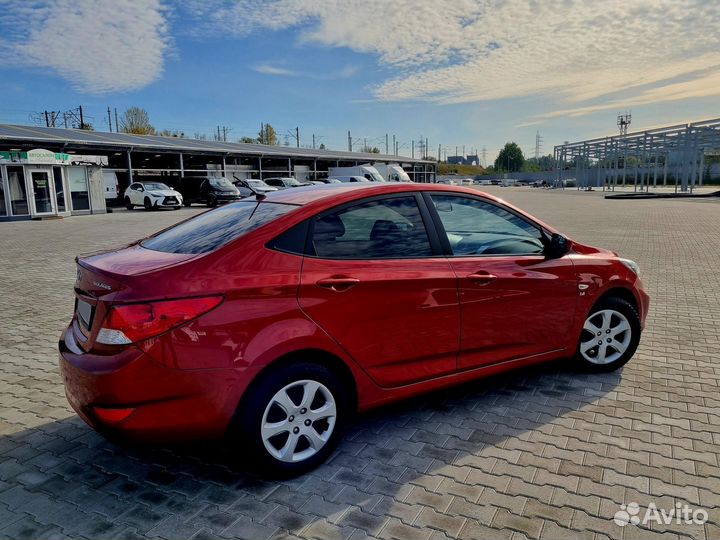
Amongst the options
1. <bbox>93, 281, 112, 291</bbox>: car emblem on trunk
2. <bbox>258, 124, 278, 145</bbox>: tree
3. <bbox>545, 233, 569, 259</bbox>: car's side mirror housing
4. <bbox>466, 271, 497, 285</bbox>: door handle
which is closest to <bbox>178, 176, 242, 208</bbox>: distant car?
<bbox>545, 233, 569, 259</bbox>: car's side mirror housing

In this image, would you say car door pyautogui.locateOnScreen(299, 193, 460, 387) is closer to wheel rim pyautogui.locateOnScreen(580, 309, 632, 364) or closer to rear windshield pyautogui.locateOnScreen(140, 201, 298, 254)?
rear windshield pyautogui.locateOnScreen(140, 201, 298, 254)

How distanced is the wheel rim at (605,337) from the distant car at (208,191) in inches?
1097

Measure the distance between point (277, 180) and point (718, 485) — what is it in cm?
3642

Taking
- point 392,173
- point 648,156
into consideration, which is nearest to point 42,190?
point 392,173

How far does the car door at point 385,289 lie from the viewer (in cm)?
300

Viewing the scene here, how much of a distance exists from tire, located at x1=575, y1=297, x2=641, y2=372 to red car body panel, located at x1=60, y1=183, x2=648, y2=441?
0.53 meters

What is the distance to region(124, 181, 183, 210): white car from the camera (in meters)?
30.5

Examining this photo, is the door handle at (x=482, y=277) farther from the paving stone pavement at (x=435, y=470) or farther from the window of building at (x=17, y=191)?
the window of building at (x=17, y=191)

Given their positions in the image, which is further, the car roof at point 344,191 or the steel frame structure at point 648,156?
the steel frame structure at point 648,156

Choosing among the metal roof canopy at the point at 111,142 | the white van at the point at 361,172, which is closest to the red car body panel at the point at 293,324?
the metal roof canopy at the point at 111,142

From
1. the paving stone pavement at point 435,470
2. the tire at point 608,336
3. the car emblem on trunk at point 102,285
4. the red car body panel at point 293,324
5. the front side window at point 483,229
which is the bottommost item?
the paving stone pavement at point 435,470

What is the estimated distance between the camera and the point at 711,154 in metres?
42.8

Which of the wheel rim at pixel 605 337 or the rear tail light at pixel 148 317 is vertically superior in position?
the rear tail light at pixel 148 317

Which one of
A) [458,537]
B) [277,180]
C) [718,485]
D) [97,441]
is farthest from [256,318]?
[277,180]
